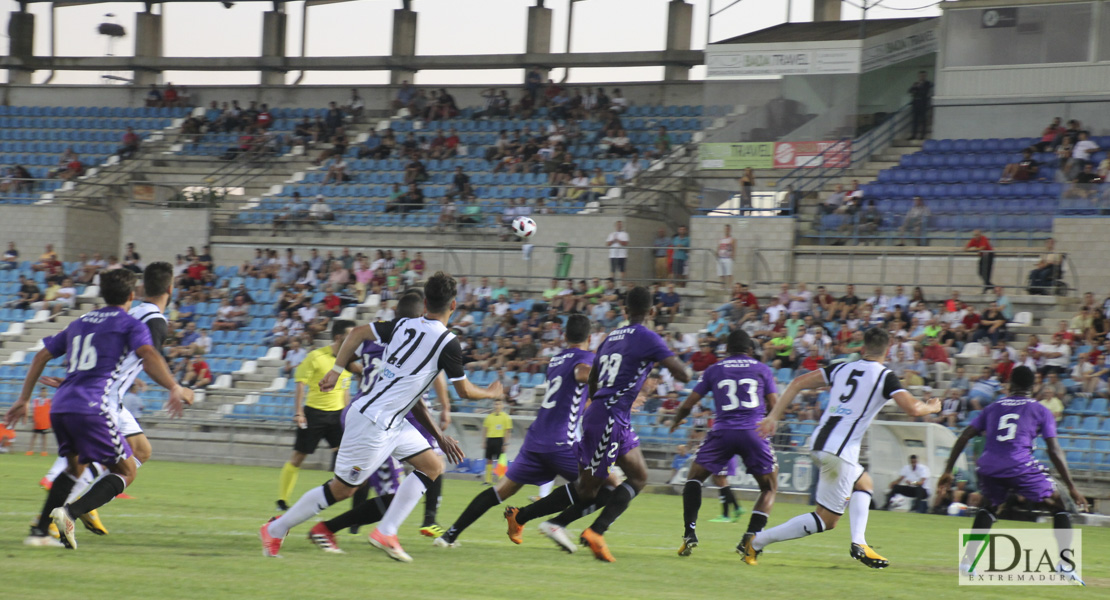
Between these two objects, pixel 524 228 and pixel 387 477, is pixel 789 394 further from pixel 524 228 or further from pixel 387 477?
pixel 524 228

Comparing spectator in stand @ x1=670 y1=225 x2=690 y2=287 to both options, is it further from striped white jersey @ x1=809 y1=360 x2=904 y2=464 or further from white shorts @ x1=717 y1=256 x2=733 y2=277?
striped white jersey @ x1=809 y1=360 x2=904 y2=464

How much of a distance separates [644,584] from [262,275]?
23.1m

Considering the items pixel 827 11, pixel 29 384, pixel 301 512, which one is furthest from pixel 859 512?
pixel 827 11

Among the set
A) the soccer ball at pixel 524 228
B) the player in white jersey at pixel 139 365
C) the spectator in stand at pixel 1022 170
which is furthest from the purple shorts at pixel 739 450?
the spectator in stand at pixel 1022 170

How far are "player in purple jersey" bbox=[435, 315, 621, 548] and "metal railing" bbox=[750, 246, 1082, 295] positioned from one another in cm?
1567

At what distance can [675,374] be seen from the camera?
849 cm

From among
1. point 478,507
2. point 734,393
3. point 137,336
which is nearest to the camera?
point 137,336

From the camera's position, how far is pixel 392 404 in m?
7.95

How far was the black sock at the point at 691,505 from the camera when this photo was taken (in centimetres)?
978

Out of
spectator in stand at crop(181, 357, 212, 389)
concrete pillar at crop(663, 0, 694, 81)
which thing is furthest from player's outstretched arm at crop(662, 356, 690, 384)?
concrete pillar at crop(663, 0, 694, 81)

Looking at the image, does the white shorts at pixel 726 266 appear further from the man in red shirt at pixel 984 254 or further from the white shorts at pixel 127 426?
the white shorts at pixel 127 426

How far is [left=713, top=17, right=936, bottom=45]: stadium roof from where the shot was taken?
28016mm

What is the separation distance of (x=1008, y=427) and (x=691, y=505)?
2618mm

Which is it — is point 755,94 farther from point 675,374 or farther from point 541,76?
point 675,374
